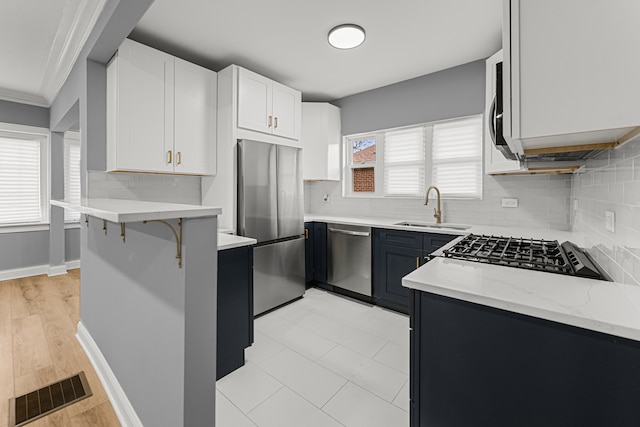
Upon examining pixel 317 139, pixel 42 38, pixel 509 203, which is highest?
pixel 42 38

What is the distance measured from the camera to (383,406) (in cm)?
176

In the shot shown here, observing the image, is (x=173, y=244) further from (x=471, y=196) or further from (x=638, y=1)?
(x=471, y=196)

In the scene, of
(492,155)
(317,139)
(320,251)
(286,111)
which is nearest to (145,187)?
(286,111)

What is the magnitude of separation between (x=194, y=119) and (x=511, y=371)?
3.08 m

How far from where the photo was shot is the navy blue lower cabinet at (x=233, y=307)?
2016 millimetres

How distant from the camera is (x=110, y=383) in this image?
189 centimetres

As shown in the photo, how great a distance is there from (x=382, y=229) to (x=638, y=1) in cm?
250

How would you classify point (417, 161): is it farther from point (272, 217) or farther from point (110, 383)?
point (110, 383)

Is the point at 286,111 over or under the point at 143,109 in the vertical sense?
over

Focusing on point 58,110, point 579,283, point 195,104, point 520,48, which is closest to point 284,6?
point 195,104

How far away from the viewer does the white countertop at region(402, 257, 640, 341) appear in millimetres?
842

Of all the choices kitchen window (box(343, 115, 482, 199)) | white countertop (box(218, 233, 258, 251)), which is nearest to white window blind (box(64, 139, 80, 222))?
white countertop (box(218, 233, 258, 251))

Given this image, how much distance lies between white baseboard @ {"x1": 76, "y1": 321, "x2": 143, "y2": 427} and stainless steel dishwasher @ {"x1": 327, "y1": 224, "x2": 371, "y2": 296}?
7.54 ft

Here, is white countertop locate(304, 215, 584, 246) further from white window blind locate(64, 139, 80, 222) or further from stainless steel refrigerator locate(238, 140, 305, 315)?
white window blind locate(64, 139, 80, 222)
